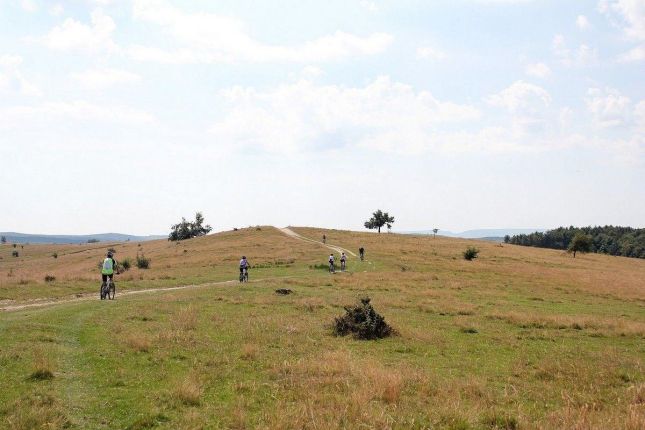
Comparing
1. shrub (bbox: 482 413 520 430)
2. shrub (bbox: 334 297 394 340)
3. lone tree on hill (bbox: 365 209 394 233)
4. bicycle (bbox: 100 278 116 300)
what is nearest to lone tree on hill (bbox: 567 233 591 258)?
lone tree on hill (bbox: 365 209 394 233)

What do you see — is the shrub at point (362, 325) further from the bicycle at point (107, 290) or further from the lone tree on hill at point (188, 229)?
the lone tree on hill at point (188, 229)

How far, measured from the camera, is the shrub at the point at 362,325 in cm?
2098

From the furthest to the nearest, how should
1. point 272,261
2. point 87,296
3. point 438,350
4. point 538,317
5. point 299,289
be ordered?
point 272,261 < point 299,289 < point 87,296 < point 538,317 < point 438,350

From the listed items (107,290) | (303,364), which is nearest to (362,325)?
(303,364)

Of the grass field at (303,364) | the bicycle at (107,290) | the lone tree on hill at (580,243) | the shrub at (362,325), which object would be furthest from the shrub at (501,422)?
the lone tree on hill at (580,243)

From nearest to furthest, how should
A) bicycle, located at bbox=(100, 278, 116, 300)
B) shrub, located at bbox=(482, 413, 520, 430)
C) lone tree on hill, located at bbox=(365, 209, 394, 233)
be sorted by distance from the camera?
shrub, located at bbox=(482, 413, 520, 430) → bicycle, located at bbox=(100, 278, 116, 300) → lone tree on hill, located at bbox=(365, 209, 394, 233)

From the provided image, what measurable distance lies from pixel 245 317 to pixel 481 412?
49.7ft

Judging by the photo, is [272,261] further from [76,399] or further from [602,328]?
[76,399]

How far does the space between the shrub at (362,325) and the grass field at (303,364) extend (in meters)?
0.72

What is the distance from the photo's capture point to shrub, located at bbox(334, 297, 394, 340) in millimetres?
20984

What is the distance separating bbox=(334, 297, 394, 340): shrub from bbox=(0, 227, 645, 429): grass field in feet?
2.36

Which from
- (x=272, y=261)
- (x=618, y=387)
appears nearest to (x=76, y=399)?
(x=618, y=387)

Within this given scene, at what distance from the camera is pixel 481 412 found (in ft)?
35.9

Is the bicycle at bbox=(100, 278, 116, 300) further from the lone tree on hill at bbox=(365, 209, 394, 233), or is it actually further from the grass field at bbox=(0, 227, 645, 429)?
the lone tree on hill at bbox=(365, 209, 394, 233)
